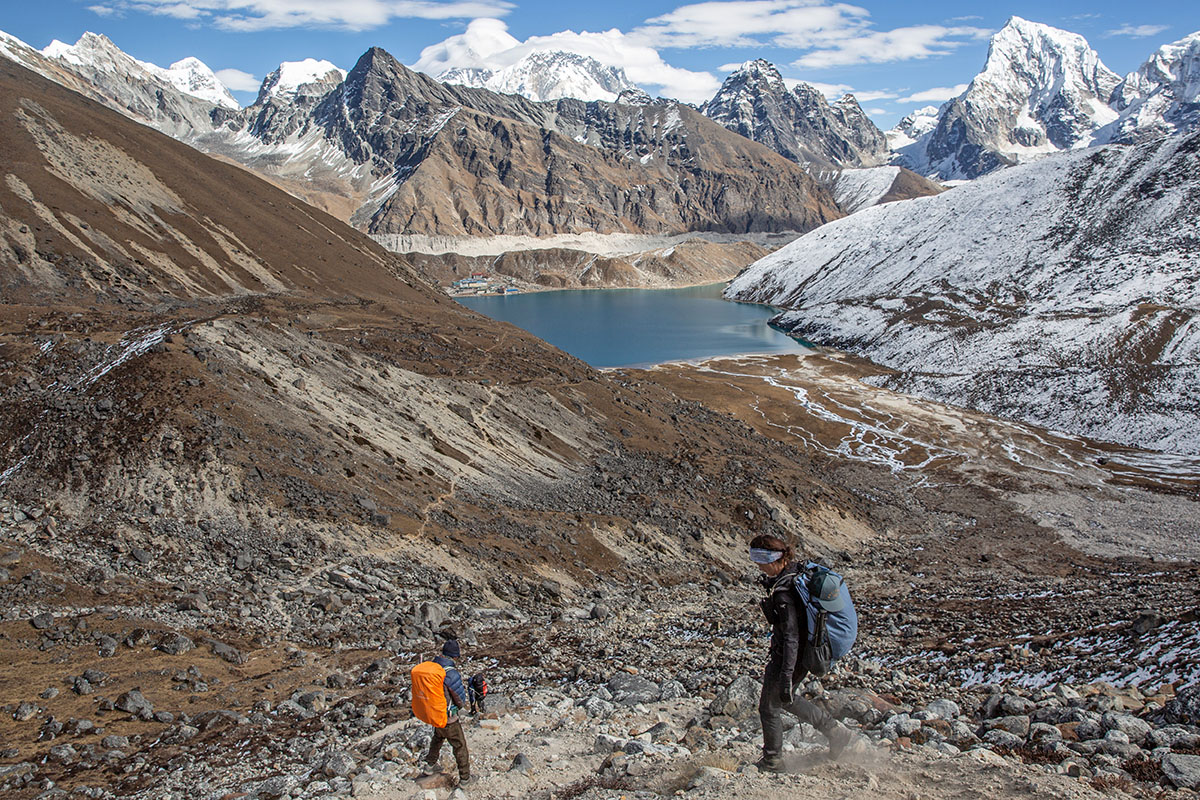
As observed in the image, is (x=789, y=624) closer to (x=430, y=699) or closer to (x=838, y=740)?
(x=838, y=740)

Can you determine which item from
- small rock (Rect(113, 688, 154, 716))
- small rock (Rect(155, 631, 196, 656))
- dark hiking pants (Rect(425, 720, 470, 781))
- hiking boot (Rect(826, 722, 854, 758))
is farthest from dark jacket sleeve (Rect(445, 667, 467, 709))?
small rock (Rect(155, 631, 196, 656))

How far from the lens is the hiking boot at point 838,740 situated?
28.0 ft

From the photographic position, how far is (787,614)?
766 cm

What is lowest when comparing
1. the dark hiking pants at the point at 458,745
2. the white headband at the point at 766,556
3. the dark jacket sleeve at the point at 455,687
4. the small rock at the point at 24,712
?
the small rock at the point at 24,712

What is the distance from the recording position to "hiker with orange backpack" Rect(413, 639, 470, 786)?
8.77 m

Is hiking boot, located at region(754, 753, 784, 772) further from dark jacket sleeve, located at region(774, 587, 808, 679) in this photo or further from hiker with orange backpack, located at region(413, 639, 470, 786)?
hiker with orange backpack, located at region(413, 639, 470, 786)

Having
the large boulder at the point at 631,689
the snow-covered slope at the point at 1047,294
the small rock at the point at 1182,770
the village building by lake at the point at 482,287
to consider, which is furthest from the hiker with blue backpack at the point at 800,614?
the village building by lake at the point at 482,287

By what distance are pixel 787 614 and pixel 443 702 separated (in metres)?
4.19

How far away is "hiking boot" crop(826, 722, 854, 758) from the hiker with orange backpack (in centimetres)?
430

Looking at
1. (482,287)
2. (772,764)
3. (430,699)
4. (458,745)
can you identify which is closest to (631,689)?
(458,745)

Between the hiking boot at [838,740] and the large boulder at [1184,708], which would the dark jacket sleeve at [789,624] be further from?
the large boulder at [1184,708]

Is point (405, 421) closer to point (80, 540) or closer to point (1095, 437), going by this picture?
point (80, 540)

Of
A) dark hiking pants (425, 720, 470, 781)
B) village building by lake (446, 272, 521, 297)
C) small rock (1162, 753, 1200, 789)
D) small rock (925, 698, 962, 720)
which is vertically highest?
village building by lake (446, 272, 521, 297)

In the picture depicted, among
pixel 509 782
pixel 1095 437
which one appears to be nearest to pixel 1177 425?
pixel 1095 437
